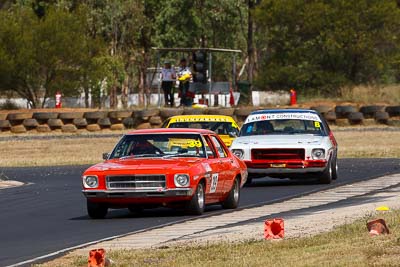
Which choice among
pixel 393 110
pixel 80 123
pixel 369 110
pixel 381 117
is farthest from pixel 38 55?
pixel 393 110

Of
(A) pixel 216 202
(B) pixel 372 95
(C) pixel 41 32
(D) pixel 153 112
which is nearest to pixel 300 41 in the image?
(B) pixel 372 95

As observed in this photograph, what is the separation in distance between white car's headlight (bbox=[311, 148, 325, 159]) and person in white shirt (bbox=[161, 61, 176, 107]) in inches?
989

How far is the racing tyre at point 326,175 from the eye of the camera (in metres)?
23.3

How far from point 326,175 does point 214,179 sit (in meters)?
6.15

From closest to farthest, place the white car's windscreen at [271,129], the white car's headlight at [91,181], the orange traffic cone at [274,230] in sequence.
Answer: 1. the orange traffic cone at [274,230]
2. the white car's headlight at [91,181]
3. the white car's windscreen at [271,129]

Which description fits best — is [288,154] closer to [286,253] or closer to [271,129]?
[271,129]

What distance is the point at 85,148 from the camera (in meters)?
39.0

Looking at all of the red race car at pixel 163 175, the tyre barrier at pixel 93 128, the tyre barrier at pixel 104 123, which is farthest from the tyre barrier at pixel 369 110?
the red race car at pixel 163 175

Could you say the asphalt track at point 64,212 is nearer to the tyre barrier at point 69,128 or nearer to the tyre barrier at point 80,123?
the tyre barrier at point 69,128

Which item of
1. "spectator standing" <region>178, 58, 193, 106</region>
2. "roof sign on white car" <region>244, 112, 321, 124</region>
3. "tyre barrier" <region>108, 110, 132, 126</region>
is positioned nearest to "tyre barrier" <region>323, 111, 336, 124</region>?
"spectator standing" <region>178, 58, 193, 106</region>

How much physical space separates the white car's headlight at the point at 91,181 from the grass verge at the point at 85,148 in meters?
16.3

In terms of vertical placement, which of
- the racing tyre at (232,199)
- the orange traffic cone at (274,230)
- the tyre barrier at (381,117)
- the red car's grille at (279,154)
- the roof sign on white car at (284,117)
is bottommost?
the tyre barrier at (381,117)

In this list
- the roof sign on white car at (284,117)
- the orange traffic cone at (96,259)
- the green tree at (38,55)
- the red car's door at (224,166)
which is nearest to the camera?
the orange traffic cone at (96,259)

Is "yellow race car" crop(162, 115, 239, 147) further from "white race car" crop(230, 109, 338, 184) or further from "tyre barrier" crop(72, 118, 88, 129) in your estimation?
"tyre barrier" crop(72, 118, 88, 129)
